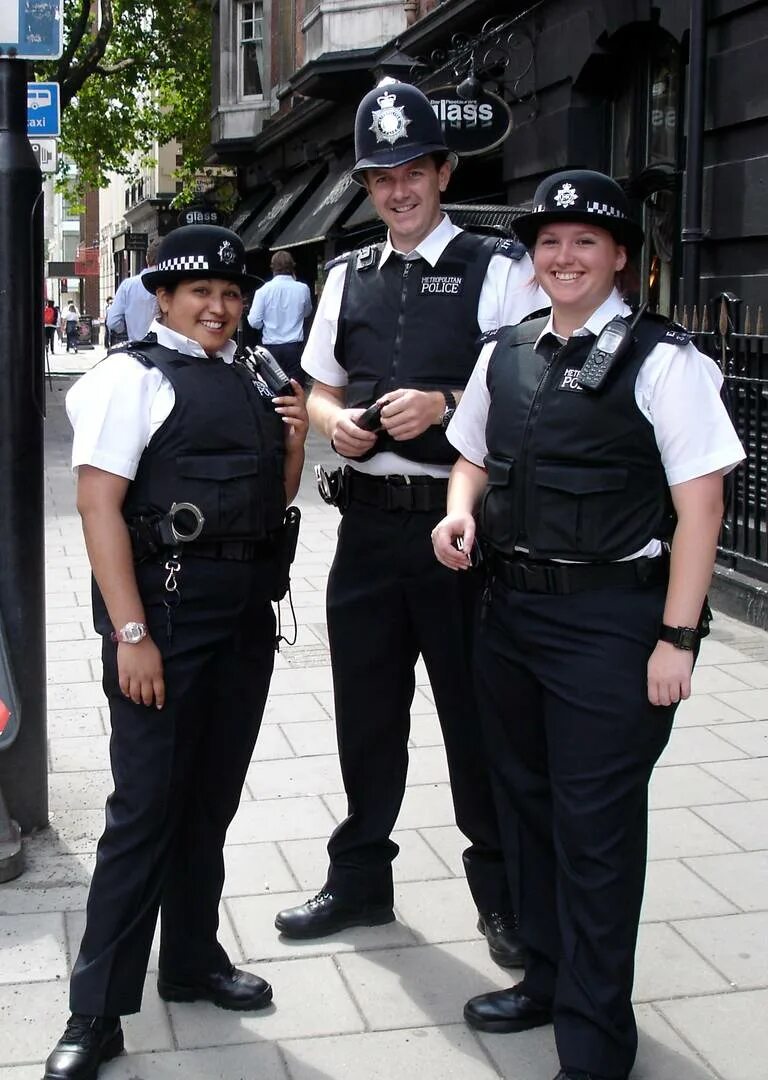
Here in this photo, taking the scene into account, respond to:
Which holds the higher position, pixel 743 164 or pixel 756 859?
pixel 743 164

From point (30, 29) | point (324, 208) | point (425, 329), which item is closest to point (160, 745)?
point (425, 329)

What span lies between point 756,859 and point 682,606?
182 centimetres

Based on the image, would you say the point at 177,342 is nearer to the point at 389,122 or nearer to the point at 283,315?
the point at 389,122

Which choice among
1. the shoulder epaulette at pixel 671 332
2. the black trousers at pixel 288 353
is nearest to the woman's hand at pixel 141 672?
the shoulder epaulette at pixel 671 332

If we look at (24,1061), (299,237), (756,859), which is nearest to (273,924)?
(24,1061)

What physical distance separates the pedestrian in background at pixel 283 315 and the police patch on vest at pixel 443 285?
1172 centimetres

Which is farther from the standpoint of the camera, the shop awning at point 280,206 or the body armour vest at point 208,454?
the shop awning at point 280,206

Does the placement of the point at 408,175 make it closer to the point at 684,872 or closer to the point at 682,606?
the point at 682,606

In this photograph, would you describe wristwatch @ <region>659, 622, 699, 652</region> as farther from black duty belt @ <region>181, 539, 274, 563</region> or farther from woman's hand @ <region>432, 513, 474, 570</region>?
black duty belt @ <region>181, 539, 274, 563</region>

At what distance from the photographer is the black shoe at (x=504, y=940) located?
3.77 m

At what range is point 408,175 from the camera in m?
3.76

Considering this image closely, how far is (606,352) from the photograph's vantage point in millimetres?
3002

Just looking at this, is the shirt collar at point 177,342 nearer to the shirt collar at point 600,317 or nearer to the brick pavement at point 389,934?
the shirt collar at point 600,317

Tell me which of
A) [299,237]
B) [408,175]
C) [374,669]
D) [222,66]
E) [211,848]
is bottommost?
[211,848]
